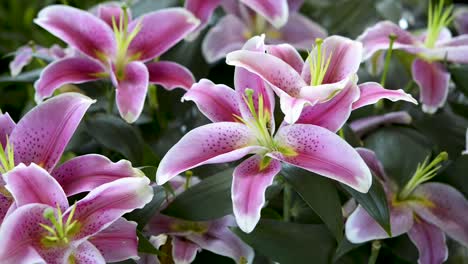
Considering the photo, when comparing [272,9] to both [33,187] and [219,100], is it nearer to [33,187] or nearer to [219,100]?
[219,100]

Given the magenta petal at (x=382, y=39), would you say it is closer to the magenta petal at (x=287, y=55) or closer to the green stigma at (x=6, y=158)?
the magenta petal at (x=287, y=55)

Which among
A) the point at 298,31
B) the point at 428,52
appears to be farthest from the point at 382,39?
the point at 298,31

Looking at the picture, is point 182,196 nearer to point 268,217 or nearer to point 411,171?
point 268,217

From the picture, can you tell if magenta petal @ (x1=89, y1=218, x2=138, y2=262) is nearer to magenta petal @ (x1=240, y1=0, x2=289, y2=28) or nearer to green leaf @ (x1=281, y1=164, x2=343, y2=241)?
green leaf @ (x1=281, y1=164, x2=343, y2=241)

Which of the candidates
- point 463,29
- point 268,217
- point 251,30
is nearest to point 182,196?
point 268,217

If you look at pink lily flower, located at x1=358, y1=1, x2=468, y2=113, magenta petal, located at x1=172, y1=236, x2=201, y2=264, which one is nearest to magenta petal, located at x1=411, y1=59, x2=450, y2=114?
pink lily flower, located at x1=358, y1=1, x2=468, y2=113
